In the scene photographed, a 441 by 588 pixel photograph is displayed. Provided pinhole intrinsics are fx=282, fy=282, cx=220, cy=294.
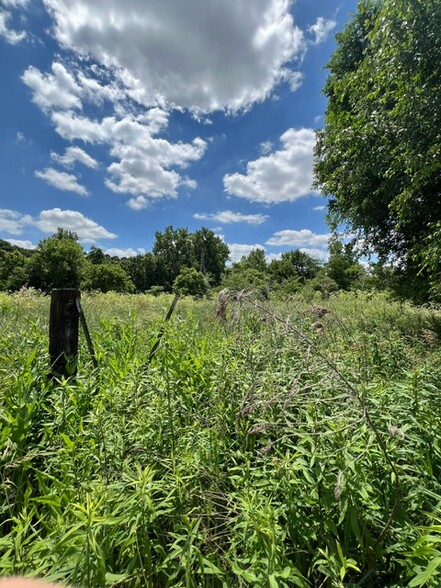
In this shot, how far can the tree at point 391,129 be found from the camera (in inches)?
173

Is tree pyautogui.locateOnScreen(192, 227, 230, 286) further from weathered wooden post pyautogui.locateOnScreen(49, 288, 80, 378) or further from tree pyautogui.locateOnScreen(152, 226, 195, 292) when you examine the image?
weathered wooden post pyautogui.locateOnScreen(49, 288, 80, 378)

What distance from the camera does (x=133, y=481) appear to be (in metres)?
1.38

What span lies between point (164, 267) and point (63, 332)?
200 feet

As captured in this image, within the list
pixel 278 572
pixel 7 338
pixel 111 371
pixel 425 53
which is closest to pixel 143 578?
pixel 278 572

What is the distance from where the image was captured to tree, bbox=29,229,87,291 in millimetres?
38188

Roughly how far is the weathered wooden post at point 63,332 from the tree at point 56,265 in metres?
39.7

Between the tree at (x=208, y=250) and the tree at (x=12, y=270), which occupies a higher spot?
the tree at (x=208, y=250)

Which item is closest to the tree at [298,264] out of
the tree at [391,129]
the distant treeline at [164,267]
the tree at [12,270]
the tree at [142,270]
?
the distant treeline at [164,267]

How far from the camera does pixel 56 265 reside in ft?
126

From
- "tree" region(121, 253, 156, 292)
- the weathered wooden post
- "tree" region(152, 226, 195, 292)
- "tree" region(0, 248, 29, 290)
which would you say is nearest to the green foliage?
"tree" region(152, 226, 195, 292)

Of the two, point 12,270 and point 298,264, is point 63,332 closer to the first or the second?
point 12,270

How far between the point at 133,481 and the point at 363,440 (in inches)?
47.3

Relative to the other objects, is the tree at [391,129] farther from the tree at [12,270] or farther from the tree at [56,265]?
the tree at [12,270]

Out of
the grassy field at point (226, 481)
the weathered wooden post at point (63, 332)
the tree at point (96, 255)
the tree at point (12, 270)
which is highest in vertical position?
the tree at point (96, 255)
